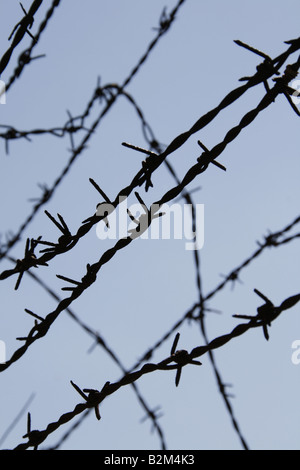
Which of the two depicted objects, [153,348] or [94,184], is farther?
[153,348]

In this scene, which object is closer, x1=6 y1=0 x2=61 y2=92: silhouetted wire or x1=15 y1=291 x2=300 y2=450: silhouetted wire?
x1=15 y1=291 x2=300 y2=450: silhouetted wire

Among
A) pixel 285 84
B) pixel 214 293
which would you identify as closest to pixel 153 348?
pixel 214 293

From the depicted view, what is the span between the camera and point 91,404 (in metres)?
1.65

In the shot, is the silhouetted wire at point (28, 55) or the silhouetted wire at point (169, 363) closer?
the silhouetted wire at point (169, 363)

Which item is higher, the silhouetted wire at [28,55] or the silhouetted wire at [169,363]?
the silhouetted wire at [28,55]

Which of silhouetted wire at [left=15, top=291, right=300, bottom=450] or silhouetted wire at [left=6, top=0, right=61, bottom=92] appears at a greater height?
silhouetted wire at [left=6, top=0, right=61, bottom=92]

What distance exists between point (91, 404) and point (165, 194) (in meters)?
0.56

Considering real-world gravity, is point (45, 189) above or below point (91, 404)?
above

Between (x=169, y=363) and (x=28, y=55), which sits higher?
(x=28, y=55)

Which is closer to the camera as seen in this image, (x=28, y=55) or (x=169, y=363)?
(x=169, y=363)
